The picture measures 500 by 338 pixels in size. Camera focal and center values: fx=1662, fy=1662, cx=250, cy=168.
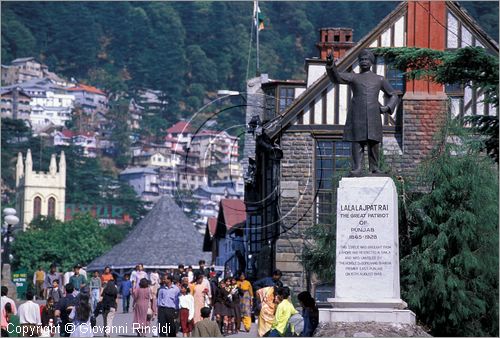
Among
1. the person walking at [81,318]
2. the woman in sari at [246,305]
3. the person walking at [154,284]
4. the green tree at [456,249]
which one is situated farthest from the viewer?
the person walking at [154,284]

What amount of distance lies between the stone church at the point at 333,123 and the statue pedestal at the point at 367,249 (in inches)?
619

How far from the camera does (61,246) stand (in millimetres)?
178500

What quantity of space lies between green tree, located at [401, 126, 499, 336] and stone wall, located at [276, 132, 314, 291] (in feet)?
37.1

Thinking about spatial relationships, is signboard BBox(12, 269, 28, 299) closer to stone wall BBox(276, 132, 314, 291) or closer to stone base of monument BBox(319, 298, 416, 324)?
stone wall BBox(276, 132, 314, 291)

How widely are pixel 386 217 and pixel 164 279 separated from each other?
865 centimetres

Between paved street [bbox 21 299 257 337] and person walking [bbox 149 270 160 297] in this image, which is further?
person walking [bbox 149 270 160 297]

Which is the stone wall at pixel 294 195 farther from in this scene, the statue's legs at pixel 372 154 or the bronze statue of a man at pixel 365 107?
the bronze statue of a man at pixel 365 107

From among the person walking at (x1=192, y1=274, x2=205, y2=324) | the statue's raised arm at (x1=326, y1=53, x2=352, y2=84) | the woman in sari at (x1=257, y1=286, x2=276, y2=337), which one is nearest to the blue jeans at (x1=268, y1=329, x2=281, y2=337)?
the woman in sari at (x1=257, y1=286, x2=276, y2=337)

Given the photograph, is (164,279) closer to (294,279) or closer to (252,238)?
(294,279)

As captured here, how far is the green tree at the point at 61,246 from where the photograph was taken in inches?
6870

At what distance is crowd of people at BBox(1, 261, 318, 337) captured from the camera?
90.7ft

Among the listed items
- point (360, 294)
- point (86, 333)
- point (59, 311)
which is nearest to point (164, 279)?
point (59, 311)

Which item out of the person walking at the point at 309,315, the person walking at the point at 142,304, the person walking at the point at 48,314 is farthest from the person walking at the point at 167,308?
the person walking at the point at 309,315

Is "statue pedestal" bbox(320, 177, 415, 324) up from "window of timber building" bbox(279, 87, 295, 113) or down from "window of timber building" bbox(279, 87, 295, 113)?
down
